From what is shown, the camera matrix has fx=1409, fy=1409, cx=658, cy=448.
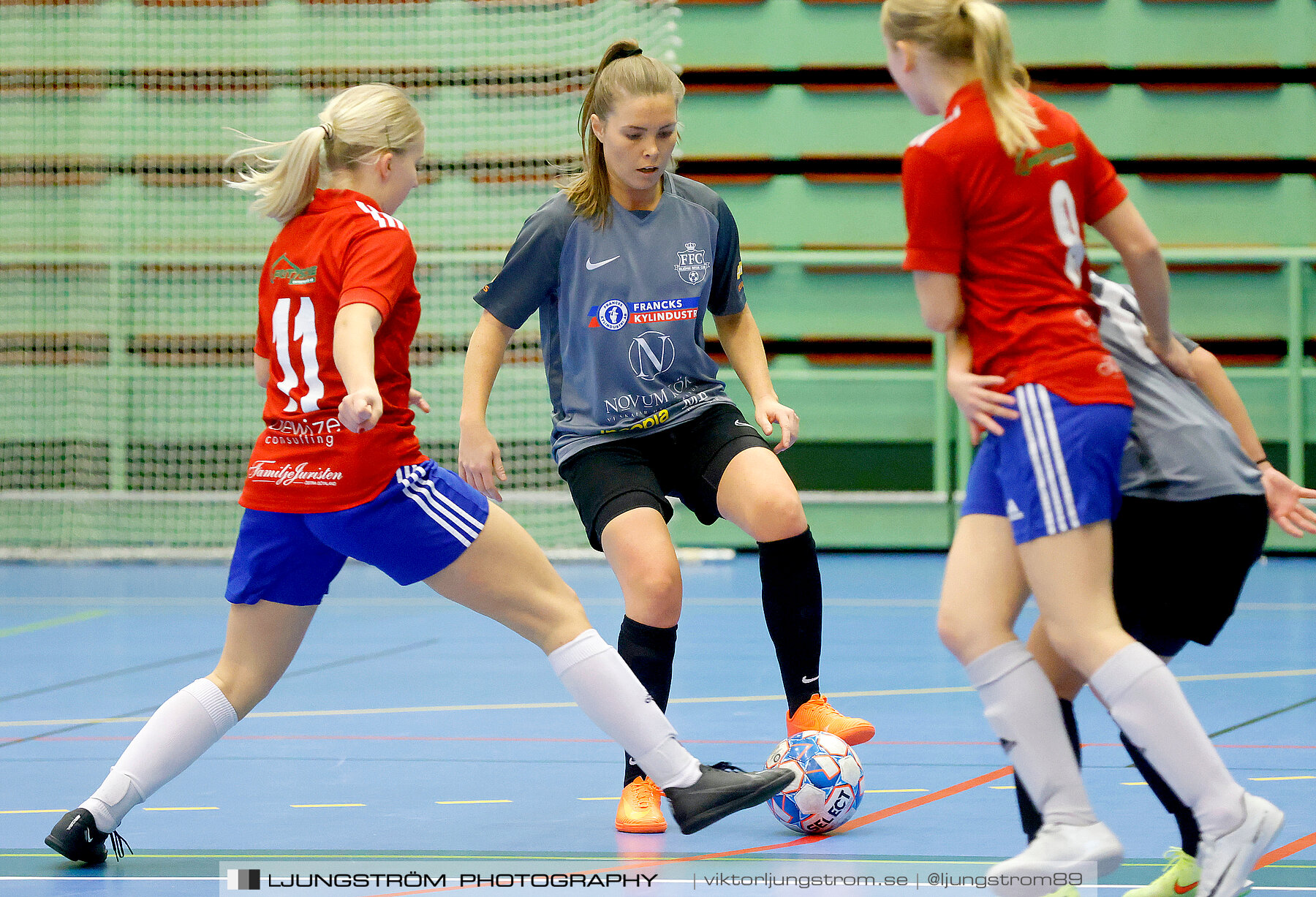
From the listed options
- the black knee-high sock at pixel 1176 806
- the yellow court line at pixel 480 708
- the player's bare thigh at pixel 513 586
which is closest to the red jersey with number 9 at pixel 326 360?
the player's bare thigh at pixel 513 586

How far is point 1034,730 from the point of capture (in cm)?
202

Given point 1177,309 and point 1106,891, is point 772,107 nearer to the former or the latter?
point 1177,309

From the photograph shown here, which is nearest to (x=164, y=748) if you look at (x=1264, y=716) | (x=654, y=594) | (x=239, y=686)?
(x=239, y=686)

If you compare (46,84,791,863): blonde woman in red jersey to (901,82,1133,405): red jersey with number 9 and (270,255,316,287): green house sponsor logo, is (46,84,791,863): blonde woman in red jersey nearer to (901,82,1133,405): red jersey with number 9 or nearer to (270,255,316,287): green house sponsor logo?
(270,255,316,287): green house sponsor logo

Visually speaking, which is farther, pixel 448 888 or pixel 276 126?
pixel 276 126

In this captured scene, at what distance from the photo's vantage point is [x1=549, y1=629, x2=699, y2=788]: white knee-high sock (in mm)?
2445

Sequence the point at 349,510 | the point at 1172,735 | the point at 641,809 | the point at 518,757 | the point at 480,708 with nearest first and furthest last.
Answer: the point at 1172,735 < the point at 349,510 < the point at 641,809 < the point at 518,757 < the point at 480,708

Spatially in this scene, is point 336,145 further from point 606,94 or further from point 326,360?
point 606,94

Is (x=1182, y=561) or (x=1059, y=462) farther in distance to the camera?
(x=1182, y=561)

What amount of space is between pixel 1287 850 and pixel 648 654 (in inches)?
47.6

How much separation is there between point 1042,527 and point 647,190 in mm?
1418

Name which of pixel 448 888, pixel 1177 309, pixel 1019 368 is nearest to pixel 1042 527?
pixel 1019 368

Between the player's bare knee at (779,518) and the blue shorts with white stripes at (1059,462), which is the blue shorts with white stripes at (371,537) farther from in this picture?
the blue shorts with white stripes at (1059,462)

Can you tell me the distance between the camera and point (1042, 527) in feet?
6.39
